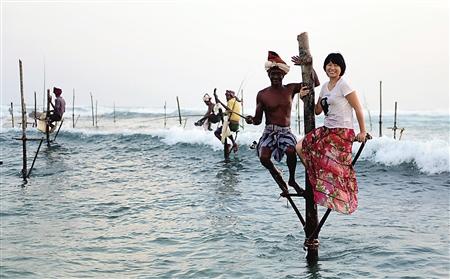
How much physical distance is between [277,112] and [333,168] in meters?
0.99

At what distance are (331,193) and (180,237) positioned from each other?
9.48 ft

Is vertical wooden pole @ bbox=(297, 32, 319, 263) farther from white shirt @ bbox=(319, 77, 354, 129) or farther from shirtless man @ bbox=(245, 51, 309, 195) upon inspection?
white shirt @ bbox=(319, 77, 354, 129)

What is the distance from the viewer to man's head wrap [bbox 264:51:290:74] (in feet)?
18.4

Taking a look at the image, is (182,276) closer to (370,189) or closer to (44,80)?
(370,189)

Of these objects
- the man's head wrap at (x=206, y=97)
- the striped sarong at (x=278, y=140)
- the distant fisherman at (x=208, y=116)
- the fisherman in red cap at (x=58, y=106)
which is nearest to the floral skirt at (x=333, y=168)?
the striped sarong at (x=278, y=140)

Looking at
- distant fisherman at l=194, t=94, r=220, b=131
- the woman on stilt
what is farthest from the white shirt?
distant fisherman at l=194, t=94, r=220, b=131

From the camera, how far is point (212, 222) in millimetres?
8180

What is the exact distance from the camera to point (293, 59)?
18.4 feet

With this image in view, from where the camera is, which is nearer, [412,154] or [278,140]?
[278,140]

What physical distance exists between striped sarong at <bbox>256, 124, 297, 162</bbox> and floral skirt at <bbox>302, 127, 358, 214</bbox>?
412 millimetres

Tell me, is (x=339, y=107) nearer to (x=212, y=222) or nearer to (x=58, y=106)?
(x=212, y=222)

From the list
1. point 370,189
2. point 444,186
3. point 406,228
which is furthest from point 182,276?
point 444,186

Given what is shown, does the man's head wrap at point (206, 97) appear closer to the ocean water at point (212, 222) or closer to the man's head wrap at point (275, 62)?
the ocean water at point (212, 222)

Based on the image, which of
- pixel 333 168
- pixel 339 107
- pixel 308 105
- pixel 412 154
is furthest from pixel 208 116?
pixel 339 107
